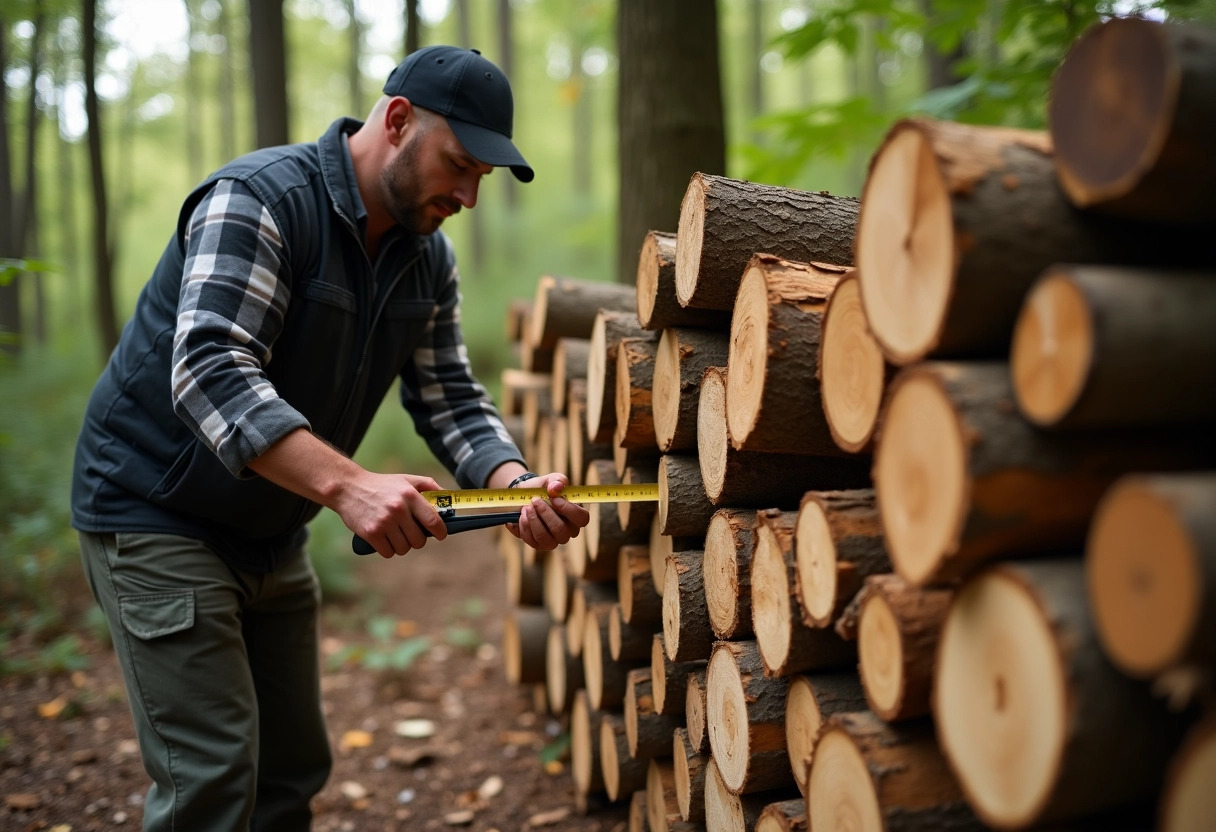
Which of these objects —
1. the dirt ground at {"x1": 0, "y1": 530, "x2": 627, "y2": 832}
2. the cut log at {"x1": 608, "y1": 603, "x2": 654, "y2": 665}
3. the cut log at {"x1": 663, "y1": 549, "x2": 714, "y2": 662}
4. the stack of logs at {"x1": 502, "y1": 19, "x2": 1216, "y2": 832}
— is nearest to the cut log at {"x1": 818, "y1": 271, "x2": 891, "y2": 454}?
the stack of logs at {"x1": 502, "y1": 19, "x2": 1216, "y2": 832}

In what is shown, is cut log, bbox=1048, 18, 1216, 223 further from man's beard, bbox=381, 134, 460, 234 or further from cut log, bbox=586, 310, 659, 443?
man's beard, bbox=381, 134, 460, 234

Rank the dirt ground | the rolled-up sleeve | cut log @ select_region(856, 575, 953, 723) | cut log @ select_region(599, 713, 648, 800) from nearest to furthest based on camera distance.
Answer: cut log @ select_region(856, 575, 953, 723) → the rolled-up sleeve → cut log @ select_region(599, 713, 648, 800) → the dirt ground

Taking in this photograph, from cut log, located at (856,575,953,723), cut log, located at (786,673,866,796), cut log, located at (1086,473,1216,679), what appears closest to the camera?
cut log, located at (1086,473,1216,679)

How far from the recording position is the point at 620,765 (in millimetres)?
3027

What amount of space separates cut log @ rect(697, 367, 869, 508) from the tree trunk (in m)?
1.76

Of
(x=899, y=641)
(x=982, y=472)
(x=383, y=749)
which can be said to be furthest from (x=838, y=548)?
(x=383, y=749)

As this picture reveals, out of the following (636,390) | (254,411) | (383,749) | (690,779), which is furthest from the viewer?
(383,749)

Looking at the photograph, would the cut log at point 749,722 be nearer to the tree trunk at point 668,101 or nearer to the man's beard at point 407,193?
the man's beard at point 407,193

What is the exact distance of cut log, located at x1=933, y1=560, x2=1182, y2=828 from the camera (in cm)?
117

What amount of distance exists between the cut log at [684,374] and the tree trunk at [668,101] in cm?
145

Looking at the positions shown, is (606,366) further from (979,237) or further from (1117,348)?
(1117,348)

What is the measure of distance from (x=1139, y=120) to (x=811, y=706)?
134 cm

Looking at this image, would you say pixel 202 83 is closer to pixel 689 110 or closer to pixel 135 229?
pixel 135 229

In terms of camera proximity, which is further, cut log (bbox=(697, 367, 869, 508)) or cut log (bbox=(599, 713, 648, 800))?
cut log (bbox=(599, 713, 648, 800))
